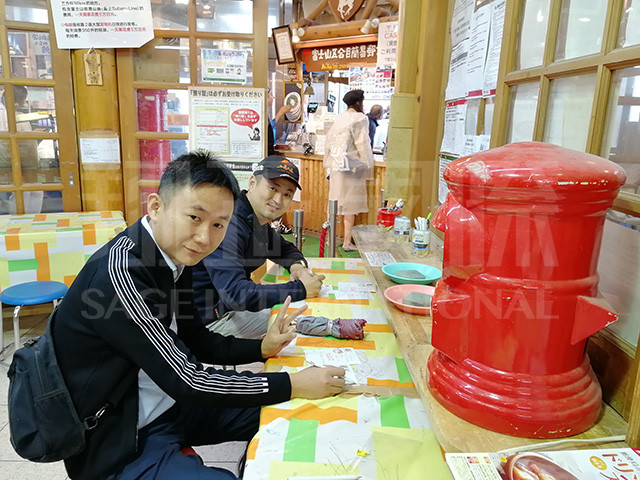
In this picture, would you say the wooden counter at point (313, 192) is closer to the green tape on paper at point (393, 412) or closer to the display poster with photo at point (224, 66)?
the display poster with photo at point (224, 66)

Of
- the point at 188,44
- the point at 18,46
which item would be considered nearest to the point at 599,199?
the point at 188,44

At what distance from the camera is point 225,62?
3436 millimetres

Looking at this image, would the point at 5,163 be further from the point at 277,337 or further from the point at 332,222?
the point at 277,337

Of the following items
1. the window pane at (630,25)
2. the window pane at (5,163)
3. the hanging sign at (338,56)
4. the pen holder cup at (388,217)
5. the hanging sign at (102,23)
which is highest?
the hanging sign at (338,56)

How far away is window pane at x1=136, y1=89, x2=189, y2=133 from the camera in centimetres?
347

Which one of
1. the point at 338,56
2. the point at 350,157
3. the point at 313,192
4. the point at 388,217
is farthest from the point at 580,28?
the point at 338,56

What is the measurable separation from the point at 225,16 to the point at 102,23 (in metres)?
0.83

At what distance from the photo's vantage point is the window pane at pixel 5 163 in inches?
134

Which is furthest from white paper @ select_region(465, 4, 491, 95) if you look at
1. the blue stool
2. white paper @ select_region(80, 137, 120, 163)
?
white paper @ select_region(80, 137, 120, 163)

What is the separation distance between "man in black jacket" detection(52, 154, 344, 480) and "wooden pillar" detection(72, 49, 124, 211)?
245cm

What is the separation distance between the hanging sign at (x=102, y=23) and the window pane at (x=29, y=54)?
155 millimetres

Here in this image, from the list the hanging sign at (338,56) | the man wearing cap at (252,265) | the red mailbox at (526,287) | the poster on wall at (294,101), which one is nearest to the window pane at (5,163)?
the man wearing cap at (252,265)

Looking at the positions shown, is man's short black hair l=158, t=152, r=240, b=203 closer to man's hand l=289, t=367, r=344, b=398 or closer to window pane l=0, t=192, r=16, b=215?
man's hand l=289, t=367, r=344, b=398

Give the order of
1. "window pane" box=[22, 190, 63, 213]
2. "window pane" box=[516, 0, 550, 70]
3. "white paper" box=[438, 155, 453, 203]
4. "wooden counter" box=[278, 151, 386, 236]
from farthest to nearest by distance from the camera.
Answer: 1. "wooden counter" box=[278, 151, 386, 236]
2. "window pane" box=[22, 190, 63, 213]
3. "white paper" box=[438, 155, 453, 203]
4. "window pane" box=[516, 0, 550, 70]
